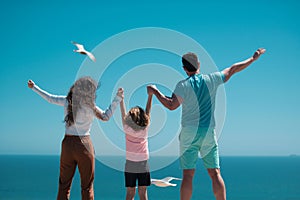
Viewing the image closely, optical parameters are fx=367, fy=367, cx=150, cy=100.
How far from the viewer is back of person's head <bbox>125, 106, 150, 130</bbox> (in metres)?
4.70

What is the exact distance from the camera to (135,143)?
4.76 m

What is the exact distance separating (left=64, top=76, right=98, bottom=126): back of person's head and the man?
2.54ft

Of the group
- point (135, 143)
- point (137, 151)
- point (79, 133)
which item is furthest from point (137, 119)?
point (79, 133)

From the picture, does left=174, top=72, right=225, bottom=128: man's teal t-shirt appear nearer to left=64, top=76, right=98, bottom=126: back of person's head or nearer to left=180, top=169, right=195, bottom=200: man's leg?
left=180, top=169, right=195, bottom=200: man's leg

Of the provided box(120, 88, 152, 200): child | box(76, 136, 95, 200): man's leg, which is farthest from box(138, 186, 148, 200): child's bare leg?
box(76, 136, 95, 200): man's leg

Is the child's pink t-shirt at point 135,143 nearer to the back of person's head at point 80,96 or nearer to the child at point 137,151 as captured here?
the child at point 137,151

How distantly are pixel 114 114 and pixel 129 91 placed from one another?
0.42 metres

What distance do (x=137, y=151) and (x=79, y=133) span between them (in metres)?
0.84

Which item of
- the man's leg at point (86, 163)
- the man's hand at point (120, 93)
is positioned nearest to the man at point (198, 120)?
the man's hand at point (120, 93)

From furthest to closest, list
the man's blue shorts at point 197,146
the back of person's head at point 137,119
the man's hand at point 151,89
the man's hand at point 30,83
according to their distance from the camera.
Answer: the back of person's head at point 137,119, the man's hand at point 30,83, the man's hand at point 151,89, the man's blue shorts at point 197,146

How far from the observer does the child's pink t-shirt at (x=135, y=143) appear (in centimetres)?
476

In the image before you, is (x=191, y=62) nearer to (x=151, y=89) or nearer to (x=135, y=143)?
(x=151, y=89)

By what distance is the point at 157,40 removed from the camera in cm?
539

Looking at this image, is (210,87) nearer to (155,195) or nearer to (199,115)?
(199,115)
